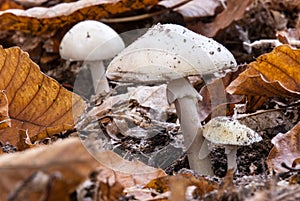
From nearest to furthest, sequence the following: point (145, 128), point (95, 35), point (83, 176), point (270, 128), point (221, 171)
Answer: point (83, 176) < point (221, 171) < point (270, 128) < point (145, 128) < point (95, 35)

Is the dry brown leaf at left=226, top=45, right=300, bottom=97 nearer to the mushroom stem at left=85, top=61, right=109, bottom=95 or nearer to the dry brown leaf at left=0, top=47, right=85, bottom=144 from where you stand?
the dry brown leaf at left=0, top=47, right=85, bottom=144

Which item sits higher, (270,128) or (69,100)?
(69,100)

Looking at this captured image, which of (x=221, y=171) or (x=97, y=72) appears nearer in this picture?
(x=221, y=171)

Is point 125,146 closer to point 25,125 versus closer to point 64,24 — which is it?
point 25,125

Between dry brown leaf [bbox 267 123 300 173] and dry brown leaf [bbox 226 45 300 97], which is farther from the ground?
dry brown leaf [bbox 226 45 300 97]

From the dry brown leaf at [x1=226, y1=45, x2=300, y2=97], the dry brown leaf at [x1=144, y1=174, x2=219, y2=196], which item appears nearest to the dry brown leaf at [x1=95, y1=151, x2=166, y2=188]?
the dry brown leaf at [x1=144, y1=174, x2=219, y2=196]

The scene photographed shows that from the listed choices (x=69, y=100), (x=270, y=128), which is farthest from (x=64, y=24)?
(x=270, y=128)

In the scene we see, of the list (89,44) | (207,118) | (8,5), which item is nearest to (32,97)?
(207,118)

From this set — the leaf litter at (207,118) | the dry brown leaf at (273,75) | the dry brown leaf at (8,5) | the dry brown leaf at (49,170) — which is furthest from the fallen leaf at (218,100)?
the dry brown leaf at (8,5)
